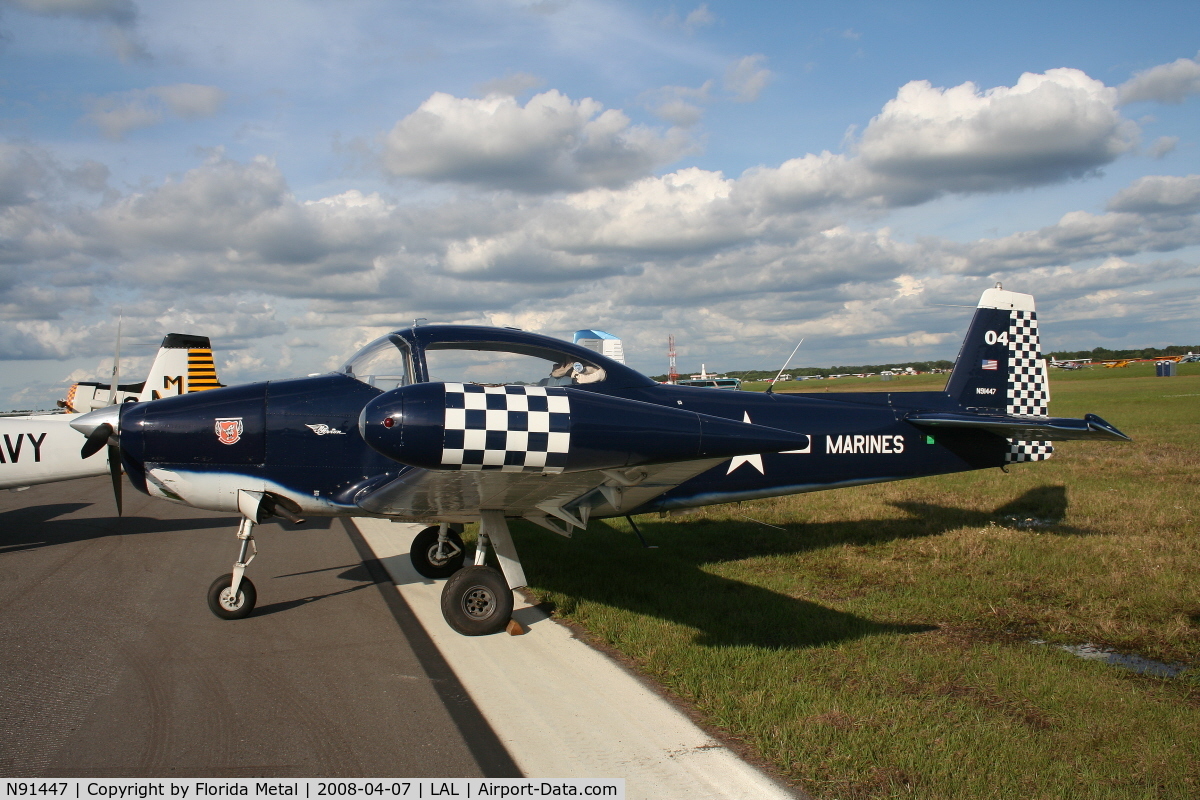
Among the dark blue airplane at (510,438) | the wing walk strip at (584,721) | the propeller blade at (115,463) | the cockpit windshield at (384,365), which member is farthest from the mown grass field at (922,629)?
the propeller blade at (115,463)

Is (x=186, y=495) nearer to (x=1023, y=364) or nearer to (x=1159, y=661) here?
(x=1159, y=661)

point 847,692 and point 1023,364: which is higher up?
point 1023,364

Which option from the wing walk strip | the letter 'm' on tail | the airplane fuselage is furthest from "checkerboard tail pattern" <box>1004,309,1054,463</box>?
the wing walk strip

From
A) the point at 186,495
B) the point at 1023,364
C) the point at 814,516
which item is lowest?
the point at 814,516

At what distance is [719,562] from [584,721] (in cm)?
377

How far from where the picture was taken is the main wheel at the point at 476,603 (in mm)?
5152

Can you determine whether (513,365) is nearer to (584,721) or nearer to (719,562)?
(719,562)

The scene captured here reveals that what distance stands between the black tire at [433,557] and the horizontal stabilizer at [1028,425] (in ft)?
Result: 16.0

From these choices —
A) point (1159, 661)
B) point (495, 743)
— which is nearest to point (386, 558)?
point (495, 743)

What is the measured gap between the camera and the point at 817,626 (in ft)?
16.6

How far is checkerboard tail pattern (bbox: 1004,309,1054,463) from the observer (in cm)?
805

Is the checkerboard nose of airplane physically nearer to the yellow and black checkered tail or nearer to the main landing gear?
the main landing gear

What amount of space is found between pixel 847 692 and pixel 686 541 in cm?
444

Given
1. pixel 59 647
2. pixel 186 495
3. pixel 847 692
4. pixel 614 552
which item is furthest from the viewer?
pixel 614 552
